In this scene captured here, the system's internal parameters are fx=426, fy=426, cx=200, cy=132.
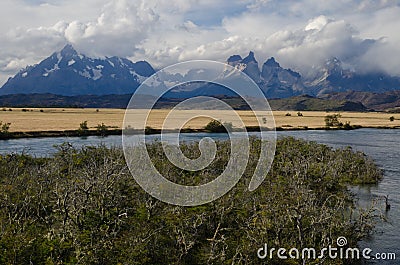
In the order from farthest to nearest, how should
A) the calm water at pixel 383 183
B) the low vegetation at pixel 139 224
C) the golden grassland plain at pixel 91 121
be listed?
1. the golden grassland plain at pixel 91 121
2. the calm water at pixel 383 183
3. the low vegetation at pixel 139 224

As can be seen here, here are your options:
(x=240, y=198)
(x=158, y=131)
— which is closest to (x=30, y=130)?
(x=158, y=131)

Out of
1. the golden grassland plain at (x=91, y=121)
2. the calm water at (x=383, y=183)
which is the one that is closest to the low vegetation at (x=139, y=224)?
the calm water at (x=383, y=183)

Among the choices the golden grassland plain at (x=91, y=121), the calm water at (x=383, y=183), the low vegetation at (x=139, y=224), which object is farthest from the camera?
the golden grassland plain at (x=91, y=121)

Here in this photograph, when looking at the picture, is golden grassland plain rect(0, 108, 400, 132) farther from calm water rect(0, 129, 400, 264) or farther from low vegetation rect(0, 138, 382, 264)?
low vegetation rect(0, 138, 382, 264)

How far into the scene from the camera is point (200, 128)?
10012cm

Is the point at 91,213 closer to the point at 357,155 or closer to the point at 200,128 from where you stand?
the point at 357,155

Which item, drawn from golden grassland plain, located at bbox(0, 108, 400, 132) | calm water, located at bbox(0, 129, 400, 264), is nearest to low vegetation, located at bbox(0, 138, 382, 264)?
calm water, located at bbox(0, 129, 400, 264)

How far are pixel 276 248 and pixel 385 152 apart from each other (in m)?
52.0

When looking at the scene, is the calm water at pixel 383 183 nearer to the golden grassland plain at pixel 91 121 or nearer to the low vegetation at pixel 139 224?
the low vegetation at pixel 139 224

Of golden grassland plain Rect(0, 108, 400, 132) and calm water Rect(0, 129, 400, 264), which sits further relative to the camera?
golden grassland plain Rect(0, 108, 400, 132)

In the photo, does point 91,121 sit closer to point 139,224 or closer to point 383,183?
point 383,183

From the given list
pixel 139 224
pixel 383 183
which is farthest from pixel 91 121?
pixel 139 224

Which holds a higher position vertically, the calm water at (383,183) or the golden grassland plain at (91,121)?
the golden grassland plain at (91,121)

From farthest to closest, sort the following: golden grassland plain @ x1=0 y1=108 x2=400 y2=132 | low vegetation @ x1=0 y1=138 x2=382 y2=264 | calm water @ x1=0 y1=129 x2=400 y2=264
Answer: golden grassland plain @ x1=0 y1=108 x2=400 y2=132 → calm water @ x1=0 y1=129 x2=400 y2=264 → low vegetation @ x1=0 y1=138 x2=382 y2=264
